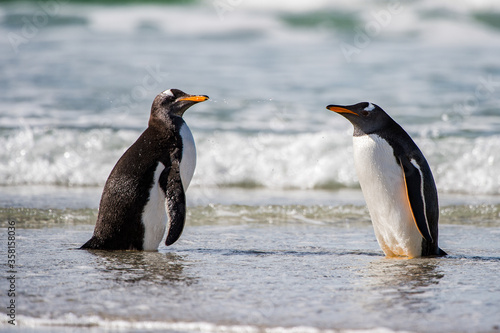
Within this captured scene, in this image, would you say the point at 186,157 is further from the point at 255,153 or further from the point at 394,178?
the point at 255,153

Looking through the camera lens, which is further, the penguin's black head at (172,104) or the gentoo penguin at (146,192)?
the penguin's black head at (172,104)

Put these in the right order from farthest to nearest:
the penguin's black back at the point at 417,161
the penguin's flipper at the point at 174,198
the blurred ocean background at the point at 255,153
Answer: the penguin's black back at the point at 417,161, the penguin's flipper at the point at 174,198, the blurred ocean background at the point at 255,153

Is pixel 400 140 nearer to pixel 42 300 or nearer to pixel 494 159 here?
pixel 42 300

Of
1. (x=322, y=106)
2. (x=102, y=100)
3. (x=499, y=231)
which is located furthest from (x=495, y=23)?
(x=499, y=231)

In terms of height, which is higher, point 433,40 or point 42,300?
point 433,40

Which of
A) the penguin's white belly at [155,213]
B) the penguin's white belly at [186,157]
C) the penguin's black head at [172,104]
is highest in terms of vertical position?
the penguin's black head at [172,104]

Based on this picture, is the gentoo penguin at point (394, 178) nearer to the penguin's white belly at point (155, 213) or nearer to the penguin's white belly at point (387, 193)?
the penguin's white belly at point (387, 193)

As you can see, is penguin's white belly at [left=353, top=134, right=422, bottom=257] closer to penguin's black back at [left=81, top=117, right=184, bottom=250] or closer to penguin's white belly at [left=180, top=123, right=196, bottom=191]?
penguin's white belly at [left=180, top=123, right=196, bottom=191]

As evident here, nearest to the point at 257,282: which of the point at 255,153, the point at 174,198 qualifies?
the point at 174,198

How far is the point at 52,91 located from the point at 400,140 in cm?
898

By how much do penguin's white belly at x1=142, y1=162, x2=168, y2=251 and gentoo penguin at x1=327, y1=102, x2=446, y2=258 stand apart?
1.05m

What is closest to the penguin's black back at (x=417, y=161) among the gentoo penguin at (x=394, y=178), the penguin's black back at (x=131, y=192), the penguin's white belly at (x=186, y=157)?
the gentoo penguin at (x=394, y=178)

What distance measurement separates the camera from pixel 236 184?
757 centimetres

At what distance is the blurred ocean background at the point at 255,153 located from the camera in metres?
3.11
